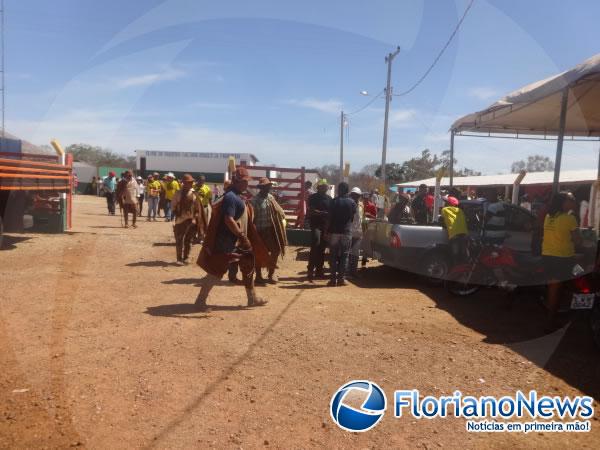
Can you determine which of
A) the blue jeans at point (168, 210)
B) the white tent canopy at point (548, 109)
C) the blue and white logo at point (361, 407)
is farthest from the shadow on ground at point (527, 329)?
the blue jeans at point (168, 210)

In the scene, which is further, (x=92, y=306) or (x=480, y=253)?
(x=480, y=253)

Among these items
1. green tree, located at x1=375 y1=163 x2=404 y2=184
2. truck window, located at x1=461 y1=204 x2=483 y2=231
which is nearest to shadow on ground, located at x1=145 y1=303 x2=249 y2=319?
truck window, located at x1=461 y1=204 x2=483 y2=231

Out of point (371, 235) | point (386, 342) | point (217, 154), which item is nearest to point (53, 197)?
point (371, 235)

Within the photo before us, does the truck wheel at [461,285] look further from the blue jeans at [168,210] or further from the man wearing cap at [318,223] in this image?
the blue jeans at [168,210]

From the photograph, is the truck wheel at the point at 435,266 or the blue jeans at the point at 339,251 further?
the truck wheel at the point at 435,266

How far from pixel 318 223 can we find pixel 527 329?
3.83 meters

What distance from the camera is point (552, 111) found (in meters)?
10.8

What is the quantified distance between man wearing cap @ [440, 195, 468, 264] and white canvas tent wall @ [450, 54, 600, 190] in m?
2.05

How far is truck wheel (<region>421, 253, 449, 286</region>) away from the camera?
7961 mm

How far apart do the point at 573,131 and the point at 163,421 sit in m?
13.9

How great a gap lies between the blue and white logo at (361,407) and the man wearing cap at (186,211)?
5.67 m

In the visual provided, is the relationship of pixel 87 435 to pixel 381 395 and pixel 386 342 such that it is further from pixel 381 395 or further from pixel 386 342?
pixel 386 342

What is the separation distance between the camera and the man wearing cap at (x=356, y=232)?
867cm

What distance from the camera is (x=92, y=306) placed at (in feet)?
19.5
